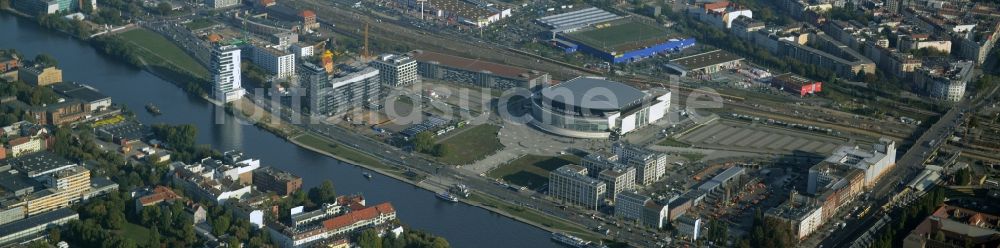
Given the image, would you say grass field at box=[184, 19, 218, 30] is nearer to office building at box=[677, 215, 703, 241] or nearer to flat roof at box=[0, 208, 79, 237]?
flat roof at box=[0, 208, 79, 237]

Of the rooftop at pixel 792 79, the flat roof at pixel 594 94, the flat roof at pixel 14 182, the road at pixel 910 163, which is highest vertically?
the flat roof at pixel 594 94

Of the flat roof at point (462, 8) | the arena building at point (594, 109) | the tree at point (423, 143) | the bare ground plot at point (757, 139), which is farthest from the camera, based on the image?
the flat roof at point (462, 8)

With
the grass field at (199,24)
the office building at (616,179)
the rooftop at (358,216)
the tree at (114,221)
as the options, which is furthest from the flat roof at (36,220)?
the grass field at (199,24)

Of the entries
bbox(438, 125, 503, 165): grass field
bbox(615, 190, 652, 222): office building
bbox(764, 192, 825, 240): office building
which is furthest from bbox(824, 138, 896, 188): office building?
bbox(438, 125, 503, 165): grass field

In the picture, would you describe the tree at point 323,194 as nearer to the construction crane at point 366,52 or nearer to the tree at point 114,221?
the tree at point 114,221

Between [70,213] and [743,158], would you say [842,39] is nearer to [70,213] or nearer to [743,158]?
[743,158]

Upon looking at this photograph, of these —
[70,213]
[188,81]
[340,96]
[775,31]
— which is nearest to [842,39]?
[775,31]
